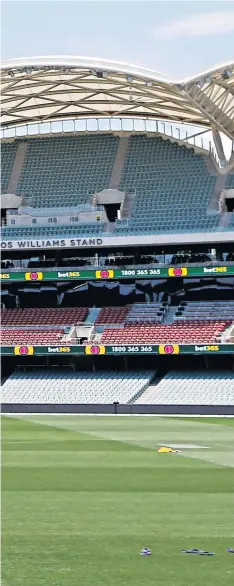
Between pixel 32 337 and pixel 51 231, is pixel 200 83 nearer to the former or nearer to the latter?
pixel 51 231

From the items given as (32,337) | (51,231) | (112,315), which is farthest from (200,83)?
(32,337)

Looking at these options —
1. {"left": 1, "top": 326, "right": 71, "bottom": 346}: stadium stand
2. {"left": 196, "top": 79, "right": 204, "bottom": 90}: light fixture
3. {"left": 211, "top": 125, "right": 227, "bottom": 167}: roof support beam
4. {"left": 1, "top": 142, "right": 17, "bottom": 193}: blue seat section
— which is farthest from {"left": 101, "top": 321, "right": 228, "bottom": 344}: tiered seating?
{"left": 1, "top": 142, "right": 17, "bottom": 193}: blue seat section

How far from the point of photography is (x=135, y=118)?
2489 inches

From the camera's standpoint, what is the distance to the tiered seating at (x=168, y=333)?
5381 cm

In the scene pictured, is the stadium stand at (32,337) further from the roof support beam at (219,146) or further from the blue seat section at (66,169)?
the roof support beam at (219,146)

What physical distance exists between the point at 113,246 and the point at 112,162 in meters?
7.29

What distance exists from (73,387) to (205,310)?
26.1 feet

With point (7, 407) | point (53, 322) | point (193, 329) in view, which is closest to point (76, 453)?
point (7, 407)

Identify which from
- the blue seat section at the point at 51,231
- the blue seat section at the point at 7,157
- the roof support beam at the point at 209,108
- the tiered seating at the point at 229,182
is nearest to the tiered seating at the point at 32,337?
the blue seat section at the point at 51,231

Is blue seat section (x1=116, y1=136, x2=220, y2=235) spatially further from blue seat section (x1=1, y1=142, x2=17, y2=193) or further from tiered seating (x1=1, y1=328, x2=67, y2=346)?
blue seat section (x1=1, y1=142, x2=17, y2=193)

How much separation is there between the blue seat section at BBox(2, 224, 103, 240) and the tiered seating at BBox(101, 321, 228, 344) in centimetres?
535

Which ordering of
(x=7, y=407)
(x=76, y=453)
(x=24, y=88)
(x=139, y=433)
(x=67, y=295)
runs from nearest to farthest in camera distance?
(x=76, y=453) → (x=139, y=433) → (x=7, y=407) → (x=24, y=88) → (x=67, y=295)

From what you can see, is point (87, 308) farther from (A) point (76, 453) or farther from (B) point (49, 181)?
(A) point (76, 453)

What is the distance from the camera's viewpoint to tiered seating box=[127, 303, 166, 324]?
57312 millimetres
